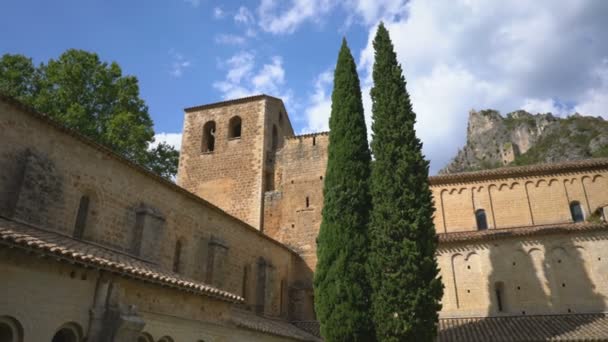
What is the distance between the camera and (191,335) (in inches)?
461

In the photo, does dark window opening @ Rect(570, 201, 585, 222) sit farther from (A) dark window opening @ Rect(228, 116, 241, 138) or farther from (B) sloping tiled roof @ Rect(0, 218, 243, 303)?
(B) sloping tiled roof @ Rect(0, 218, 243, 303)

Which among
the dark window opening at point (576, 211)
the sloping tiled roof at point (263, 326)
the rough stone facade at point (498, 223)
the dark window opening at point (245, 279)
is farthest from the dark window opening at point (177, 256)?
the dark window opening at point (576, 211)

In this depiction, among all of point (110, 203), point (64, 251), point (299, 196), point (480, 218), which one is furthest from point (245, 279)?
point (480, 218)

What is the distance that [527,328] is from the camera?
17.5m

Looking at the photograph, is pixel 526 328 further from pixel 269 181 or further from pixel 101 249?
pixel 101 249

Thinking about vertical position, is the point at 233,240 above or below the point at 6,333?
above

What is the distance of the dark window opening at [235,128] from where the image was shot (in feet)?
93.4

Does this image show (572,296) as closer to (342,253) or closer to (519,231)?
(519,231)

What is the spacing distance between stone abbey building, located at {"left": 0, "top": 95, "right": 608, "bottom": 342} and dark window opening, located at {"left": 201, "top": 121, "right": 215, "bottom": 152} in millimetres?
131

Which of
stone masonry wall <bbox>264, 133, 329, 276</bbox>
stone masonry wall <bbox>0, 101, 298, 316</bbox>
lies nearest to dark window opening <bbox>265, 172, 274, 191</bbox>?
stone masonry wall <bbox>264, 133, 329, 276</bbox>

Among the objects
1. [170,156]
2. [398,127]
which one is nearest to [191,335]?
[398,127]

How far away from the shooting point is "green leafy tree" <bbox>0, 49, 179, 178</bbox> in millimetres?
21922

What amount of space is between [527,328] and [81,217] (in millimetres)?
16342

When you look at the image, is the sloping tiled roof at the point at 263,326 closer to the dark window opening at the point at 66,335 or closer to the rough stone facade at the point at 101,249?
the rough stone facade at the point at 101,249
